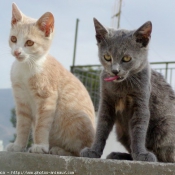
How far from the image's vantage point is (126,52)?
2.03 metres

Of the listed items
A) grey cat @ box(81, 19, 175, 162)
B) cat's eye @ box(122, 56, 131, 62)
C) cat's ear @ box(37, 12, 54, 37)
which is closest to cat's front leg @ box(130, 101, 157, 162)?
grey cat @ box(81, 19, 175, 162)

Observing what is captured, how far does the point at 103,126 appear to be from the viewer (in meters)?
2.11

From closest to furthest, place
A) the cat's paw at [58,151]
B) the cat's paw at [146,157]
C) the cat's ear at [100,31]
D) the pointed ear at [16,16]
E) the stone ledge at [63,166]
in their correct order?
the stone ledge at [63,166] < the cat's paw at [146,157] < the cat's ear at [100,31] < the cat's paw at [58,151] < the pointed ear at [16,16]

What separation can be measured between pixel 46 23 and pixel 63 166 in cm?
115

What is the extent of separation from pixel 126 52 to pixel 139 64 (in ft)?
0.37

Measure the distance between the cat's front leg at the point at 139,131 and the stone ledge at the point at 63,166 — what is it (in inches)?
11.1

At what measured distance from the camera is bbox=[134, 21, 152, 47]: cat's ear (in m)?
2.02

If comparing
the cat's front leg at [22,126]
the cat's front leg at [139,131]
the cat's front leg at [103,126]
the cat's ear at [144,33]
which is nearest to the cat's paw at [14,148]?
the cat's front leg at [22,126]

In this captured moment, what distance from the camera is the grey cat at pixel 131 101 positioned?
6.61ft

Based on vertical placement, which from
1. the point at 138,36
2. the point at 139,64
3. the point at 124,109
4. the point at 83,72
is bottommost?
the point at 83,72

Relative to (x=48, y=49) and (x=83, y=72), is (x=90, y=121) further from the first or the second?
(x=83, y=72)

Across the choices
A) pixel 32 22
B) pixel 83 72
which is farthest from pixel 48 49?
pixel 83 72

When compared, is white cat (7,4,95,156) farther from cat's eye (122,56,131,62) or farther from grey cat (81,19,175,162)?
cat's eye (122,56,131,62)

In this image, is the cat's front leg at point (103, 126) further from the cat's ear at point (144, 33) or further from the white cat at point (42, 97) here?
the cat's ear at point (144, 33)
